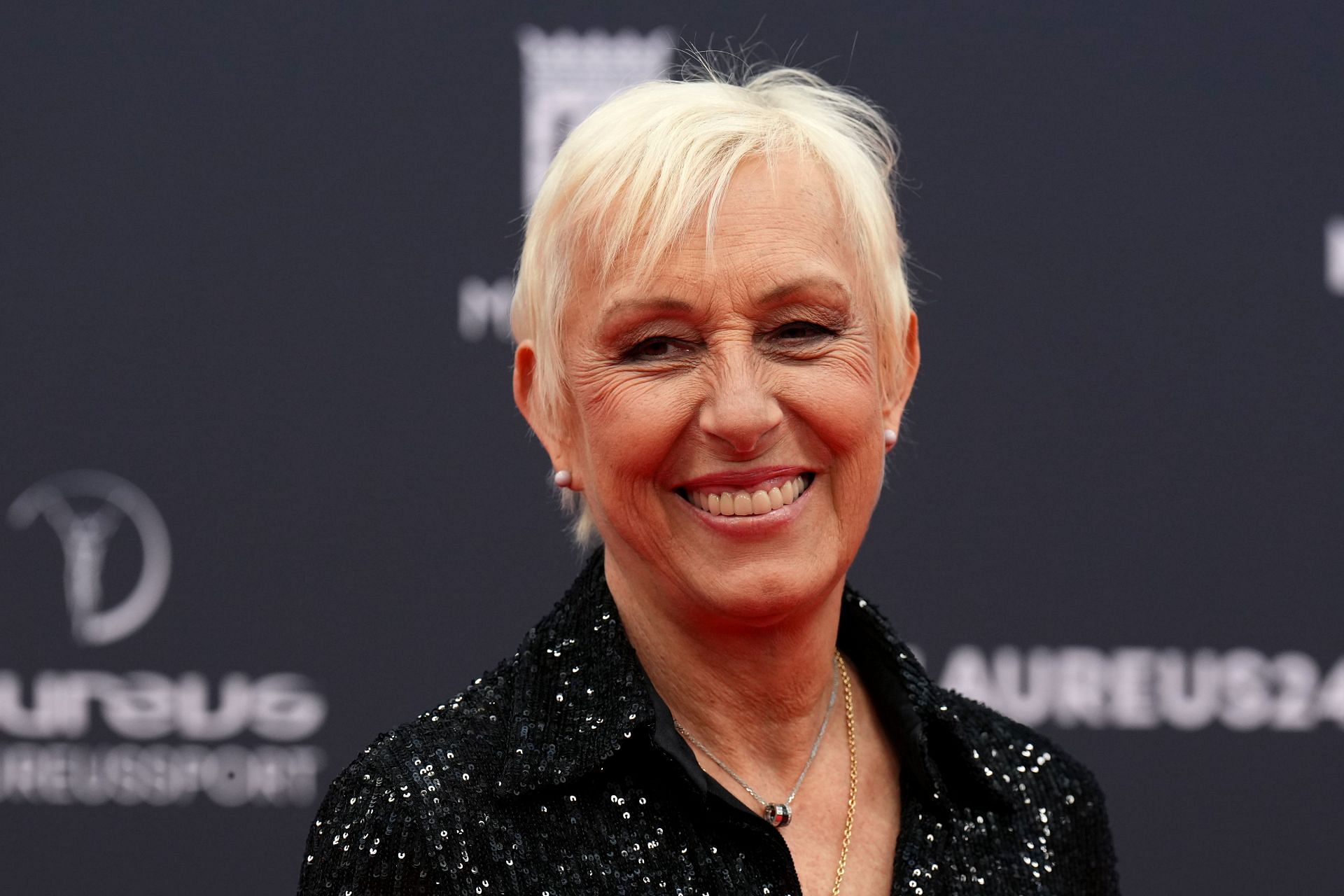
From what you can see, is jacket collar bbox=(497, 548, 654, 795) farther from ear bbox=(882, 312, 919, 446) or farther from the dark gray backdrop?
the dark gray backdrop

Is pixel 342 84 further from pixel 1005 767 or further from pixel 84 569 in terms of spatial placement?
pixel 1005 767

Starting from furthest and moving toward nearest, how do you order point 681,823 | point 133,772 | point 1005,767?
point 133,772 < point 1005,767 < point 681,823

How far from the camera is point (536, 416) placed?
5.17 feet

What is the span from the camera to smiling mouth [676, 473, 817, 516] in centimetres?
142

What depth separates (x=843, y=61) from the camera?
2.87 metres

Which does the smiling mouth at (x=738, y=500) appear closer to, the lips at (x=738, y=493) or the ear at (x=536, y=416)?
the lips at (x=738, y=493)

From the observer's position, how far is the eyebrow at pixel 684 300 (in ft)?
4.59

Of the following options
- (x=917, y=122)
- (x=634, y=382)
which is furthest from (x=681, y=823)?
(x=917, y=122)

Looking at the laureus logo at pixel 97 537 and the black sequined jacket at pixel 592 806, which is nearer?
the black sequined jacket at pixel 592 806

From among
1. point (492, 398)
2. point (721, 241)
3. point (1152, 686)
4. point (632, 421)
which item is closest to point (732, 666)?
point (632, 421)

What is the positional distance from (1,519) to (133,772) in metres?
0.55

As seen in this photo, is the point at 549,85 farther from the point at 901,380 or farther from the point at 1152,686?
the point at 1152,686

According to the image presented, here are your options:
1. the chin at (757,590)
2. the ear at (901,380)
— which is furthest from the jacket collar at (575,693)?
the ear at (901,380)

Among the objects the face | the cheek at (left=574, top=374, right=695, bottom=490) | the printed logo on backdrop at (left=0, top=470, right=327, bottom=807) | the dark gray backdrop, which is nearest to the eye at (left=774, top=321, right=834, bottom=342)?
the face
